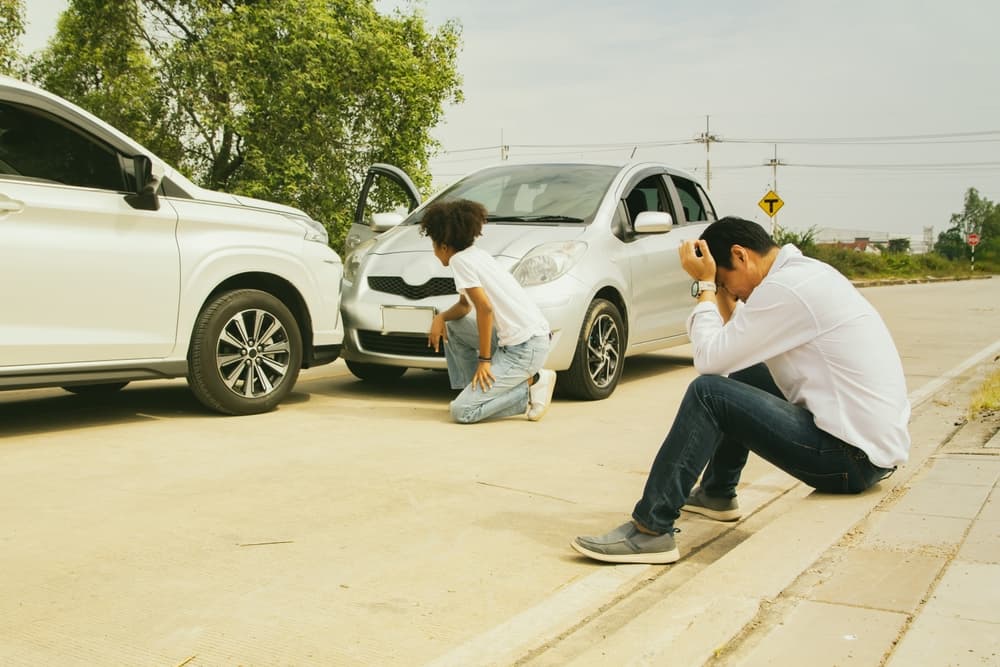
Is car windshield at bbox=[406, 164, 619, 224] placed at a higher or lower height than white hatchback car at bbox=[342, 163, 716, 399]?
higher

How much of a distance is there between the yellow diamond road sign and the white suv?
117 feet

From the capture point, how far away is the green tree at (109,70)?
25.4 metres

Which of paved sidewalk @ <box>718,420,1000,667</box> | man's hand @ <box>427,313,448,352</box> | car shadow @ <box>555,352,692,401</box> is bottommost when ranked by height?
car shadow @ <box>555,352,692,401</box>

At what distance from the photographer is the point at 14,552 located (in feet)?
13.3

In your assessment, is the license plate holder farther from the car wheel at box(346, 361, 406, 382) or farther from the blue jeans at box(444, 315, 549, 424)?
the car wheel at box(346, 361, 406, 382)

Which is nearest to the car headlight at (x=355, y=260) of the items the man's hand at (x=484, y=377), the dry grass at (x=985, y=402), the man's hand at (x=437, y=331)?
the man's hand at (x=437, y=331)

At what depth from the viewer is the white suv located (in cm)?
606

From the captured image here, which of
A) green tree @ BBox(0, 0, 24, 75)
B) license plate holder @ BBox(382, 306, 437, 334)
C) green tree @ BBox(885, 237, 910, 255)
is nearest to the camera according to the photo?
license plate holder @ BBox(382, 306, 437, 334)

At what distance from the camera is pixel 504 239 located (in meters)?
8.16

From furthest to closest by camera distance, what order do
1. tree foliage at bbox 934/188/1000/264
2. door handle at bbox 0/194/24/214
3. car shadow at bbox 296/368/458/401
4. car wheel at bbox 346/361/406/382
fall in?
tree foliage at bbox 934/188/1000/264 → car wheel at bbox 346/361/406/382 → car shadow at bbox 296/368/458/401 → door handle at bbox 0/194/24/214

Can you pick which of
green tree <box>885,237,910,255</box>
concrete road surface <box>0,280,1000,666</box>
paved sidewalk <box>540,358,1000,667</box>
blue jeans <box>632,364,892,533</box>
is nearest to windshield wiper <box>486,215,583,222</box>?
concrete road surface <box>0,280,1000,666</box>

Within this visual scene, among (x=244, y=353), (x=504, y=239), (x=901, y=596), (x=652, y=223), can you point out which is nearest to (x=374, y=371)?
(x=504, y=239)

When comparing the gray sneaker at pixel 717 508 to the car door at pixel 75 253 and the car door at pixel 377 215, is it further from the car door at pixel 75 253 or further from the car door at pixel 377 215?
the car door at pixel 377 215

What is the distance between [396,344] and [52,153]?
2669 millimetres
